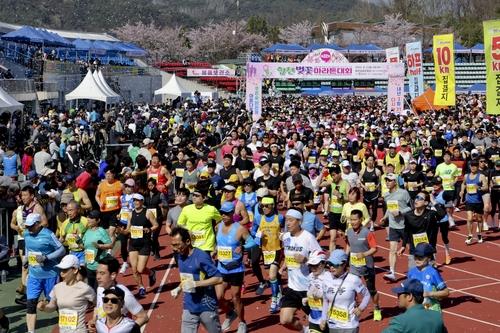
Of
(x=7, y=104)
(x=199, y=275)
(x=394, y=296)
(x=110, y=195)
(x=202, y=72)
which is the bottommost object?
(x=394, y=296)

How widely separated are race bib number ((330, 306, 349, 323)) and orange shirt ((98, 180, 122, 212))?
649 centimetres

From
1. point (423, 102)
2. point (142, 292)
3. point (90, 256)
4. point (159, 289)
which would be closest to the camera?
point (90, 256)

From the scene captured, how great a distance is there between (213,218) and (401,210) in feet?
11.8

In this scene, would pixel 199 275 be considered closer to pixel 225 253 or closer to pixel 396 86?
pixel 225 253

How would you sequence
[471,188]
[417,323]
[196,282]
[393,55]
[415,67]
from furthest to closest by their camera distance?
[393,55]
[415,67]
[471,188]
[196,282]
[417,323]

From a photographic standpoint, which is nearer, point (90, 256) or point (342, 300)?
point (342, 300)

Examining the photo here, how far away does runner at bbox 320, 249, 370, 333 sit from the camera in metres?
7.62

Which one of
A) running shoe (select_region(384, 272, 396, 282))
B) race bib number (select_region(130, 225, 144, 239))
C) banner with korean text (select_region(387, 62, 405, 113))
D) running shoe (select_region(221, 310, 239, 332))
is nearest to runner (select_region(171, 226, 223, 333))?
running shoe (select_region(221, 310, 239, 332))

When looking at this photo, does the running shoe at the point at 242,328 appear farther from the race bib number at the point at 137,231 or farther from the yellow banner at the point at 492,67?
the yellow banner at the point at 492,67

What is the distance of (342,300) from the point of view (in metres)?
7.64

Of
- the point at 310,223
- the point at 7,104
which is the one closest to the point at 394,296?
the point at 310,223

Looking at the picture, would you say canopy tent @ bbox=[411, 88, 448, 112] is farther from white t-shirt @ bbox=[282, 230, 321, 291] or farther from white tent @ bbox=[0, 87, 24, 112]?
white t-shirt @ bbox=[282, 230, 321, 291]

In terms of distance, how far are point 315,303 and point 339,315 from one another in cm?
40

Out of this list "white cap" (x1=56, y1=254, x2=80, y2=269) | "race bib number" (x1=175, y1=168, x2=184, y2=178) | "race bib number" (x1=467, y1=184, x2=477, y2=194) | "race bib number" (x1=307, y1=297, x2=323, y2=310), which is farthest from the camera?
"race bib number" (x1=175, y1=168, x2=184, y2=178)
